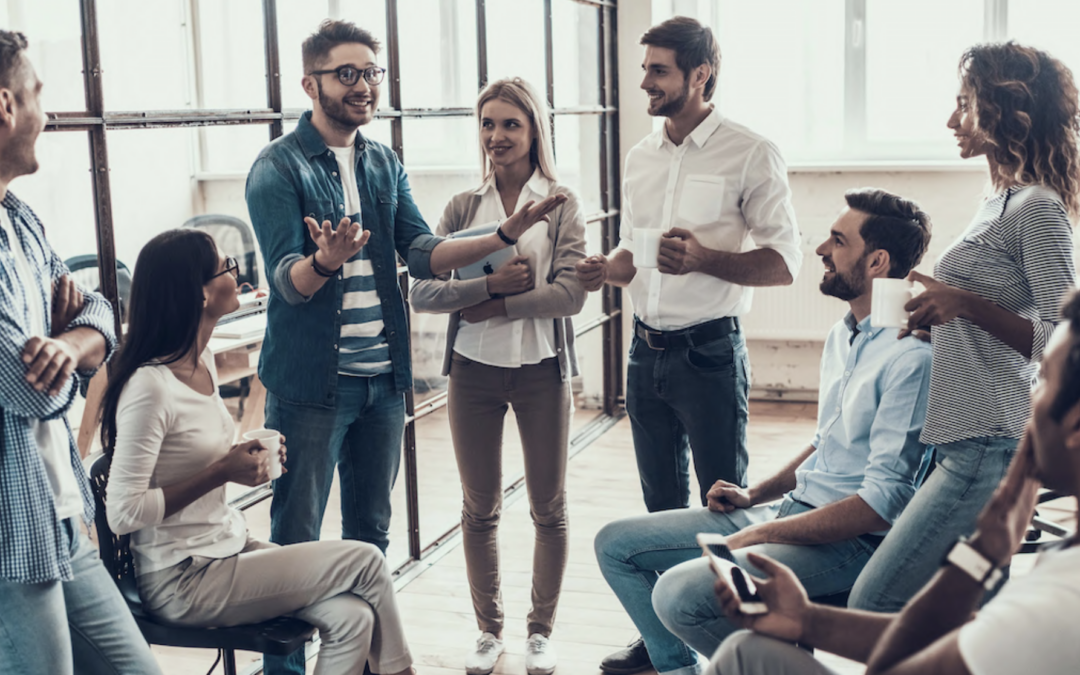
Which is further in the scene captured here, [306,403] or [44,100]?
[306,403]

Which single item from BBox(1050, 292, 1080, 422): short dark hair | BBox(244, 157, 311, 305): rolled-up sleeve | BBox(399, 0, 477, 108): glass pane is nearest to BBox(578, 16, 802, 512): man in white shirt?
BBox(244, 157, 311, 305): rolled-up sleeve

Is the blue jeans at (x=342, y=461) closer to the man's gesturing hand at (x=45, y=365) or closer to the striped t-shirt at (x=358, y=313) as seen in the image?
the striped t-shirt at (x=358, y=313)

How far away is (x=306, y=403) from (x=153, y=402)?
0.54 meters

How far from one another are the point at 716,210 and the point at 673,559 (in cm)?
92

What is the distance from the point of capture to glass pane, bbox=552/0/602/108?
475cm

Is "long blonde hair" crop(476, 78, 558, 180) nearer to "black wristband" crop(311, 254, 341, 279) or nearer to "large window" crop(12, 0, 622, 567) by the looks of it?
"large window" crop(12, 0, 622, 567)

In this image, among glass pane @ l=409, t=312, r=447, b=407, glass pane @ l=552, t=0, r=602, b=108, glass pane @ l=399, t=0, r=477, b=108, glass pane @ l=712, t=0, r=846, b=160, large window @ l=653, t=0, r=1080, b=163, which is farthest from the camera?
glass pane @ l=712, t=0, r=846, b=160

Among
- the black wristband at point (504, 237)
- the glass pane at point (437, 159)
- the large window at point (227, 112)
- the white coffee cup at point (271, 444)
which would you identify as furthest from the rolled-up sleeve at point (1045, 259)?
the glass pane at point (437, 159)

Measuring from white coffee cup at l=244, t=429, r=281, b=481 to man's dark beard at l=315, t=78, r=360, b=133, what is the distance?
778 millimetres

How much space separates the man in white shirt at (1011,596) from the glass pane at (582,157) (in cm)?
356

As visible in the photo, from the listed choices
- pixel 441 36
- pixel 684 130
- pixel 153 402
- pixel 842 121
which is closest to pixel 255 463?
pixel 153 402

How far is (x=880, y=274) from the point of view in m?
2.23

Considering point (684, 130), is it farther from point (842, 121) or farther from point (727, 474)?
point (842, 121)

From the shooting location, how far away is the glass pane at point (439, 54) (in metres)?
3.43
